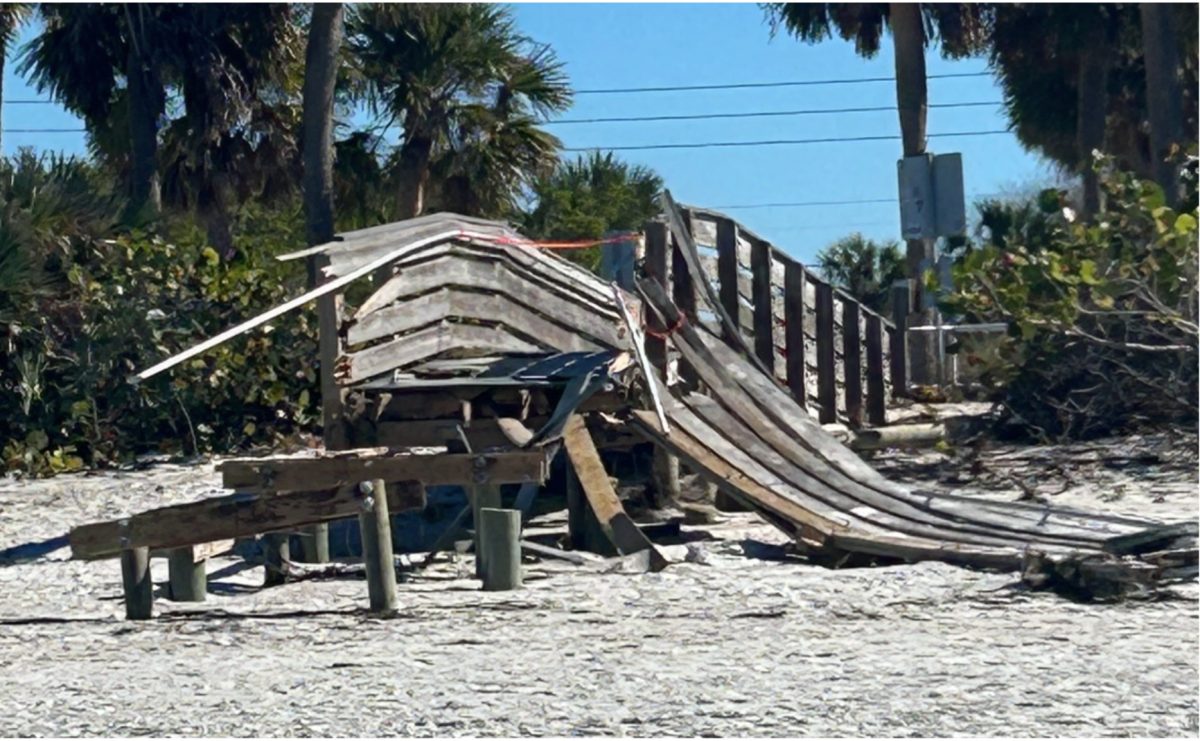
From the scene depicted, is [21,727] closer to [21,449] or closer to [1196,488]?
[1196,488]

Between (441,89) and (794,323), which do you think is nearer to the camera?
(794,323)

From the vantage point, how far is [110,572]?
10.1 metres

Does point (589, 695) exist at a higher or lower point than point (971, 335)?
lower

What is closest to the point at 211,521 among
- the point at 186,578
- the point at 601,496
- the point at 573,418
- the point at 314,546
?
the point at 186,578

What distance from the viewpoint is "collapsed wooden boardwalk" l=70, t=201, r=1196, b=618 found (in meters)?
8.28

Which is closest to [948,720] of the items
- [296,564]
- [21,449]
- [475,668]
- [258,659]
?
[475,668]

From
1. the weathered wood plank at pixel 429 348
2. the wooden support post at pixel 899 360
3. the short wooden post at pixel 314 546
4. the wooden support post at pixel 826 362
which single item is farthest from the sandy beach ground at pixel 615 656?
the wooden support post at pixel 899 360

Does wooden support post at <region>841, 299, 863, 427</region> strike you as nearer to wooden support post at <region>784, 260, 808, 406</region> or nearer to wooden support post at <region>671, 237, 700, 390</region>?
wooden support post at <region>784, 260, 808, 406</region>

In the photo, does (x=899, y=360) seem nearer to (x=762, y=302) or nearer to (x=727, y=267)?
(x=762, y=302)

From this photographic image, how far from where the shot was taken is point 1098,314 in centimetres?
1205

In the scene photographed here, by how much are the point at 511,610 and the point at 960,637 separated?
2085 mm

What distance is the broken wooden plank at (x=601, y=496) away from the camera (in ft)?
31.0

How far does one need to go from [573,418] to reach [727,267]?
11.9 feet

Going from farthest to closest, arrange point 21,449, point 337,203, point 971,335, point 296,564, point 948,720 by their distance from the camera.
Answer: point 337,203
point 971,335
point 21,449
point 296,564
point 948,720
